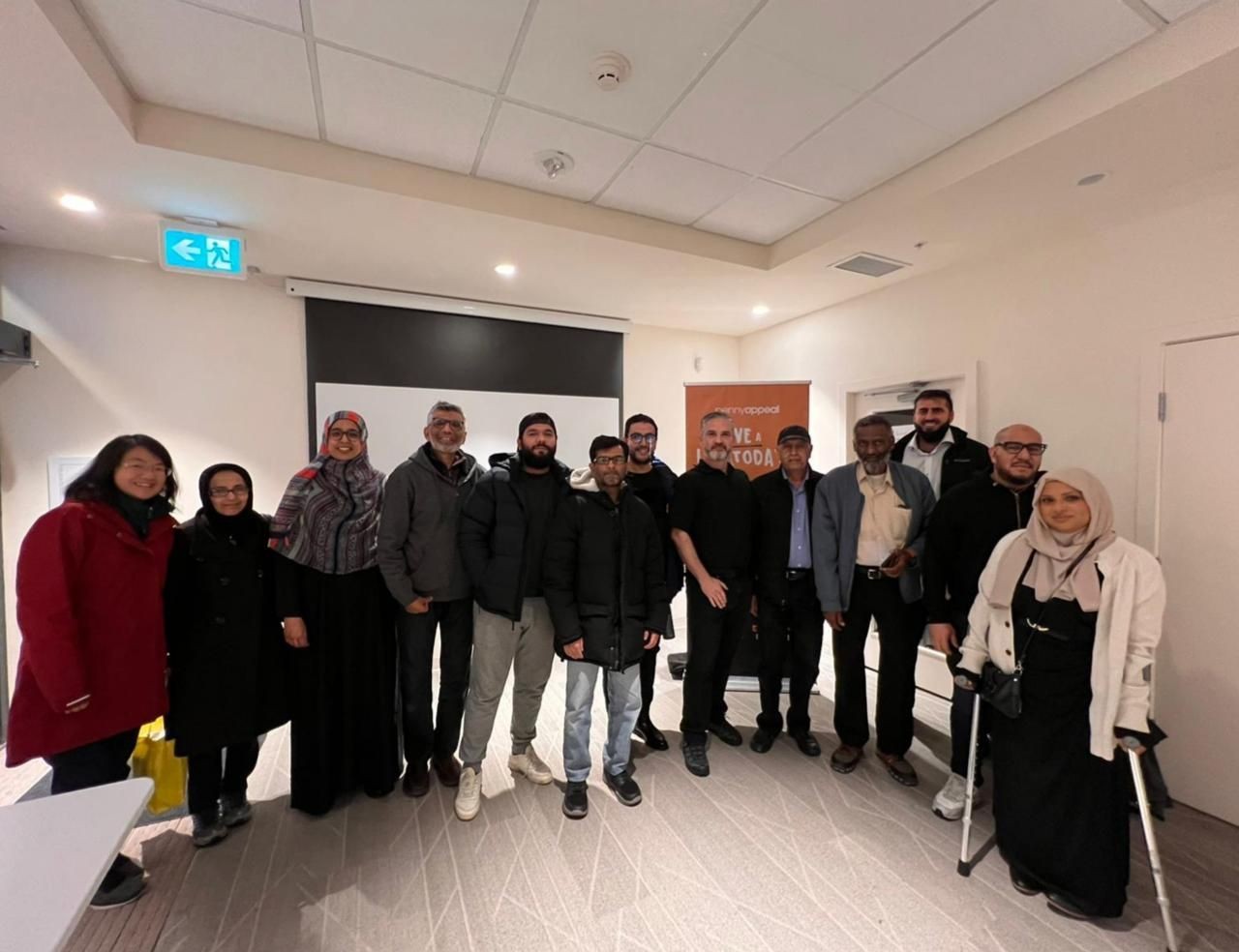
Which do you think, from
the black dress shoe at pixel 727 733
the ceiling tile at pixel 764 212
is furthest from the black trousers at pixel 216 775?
the ceiling tile at pixel 764 212

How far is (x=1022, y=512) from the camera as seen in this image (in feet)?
7.08

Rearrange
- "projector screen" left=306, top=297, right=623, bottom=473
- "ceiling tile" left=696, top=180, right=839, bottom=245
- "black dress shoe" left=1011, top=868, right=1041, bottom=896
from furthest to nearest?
"projector screen" left=306, top=297, right=623, bottom=473, "ceiling tile" left=696, top=180, right=839, bottom=245, "black dress shoe" left=1011, top=868, right=1041, bottom=896

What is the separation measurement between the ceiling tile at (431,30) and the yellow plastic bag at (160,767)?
8.91 feet

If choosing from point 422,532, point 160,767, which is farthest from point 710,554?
point 160,767

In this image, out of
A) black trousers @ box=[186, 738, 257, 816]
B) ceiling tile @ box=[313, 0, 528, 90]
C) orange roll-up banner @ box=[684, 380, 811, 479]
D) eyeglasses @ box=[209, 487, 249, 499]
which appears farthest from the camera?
orange roll-up banner @ box=[684, 380, 811, 479]

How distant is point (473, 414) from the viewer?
173 inches

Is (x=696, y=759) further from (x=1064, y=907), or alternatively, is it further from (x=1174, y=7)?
(x=1174, y=7)

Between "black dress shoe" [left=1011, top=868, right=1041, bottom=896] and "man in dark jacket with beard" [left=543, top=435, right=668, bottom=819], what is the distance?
1465 mm

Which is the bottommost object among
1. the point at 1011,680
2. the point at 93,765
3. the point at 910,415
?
the point at 93,765

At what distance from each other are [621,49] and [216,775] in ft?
10.8

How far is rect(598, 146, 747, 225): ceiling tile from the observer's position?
2.56 meters

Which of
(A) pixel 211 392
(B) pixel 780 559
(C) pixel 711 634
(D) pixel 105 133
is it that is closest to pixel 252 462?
(A) pixel 211 392

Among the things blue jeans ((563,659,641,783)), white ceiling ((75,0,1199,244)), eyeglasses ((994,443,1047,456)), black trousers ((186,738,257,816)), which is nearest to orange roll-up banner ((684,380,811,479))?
white ceiling ((75,0,1199,244))

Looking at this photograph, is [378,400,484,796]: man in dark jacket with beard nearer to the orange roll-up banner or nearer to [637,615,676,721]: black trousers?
[637,615,676,721]: black trousers
